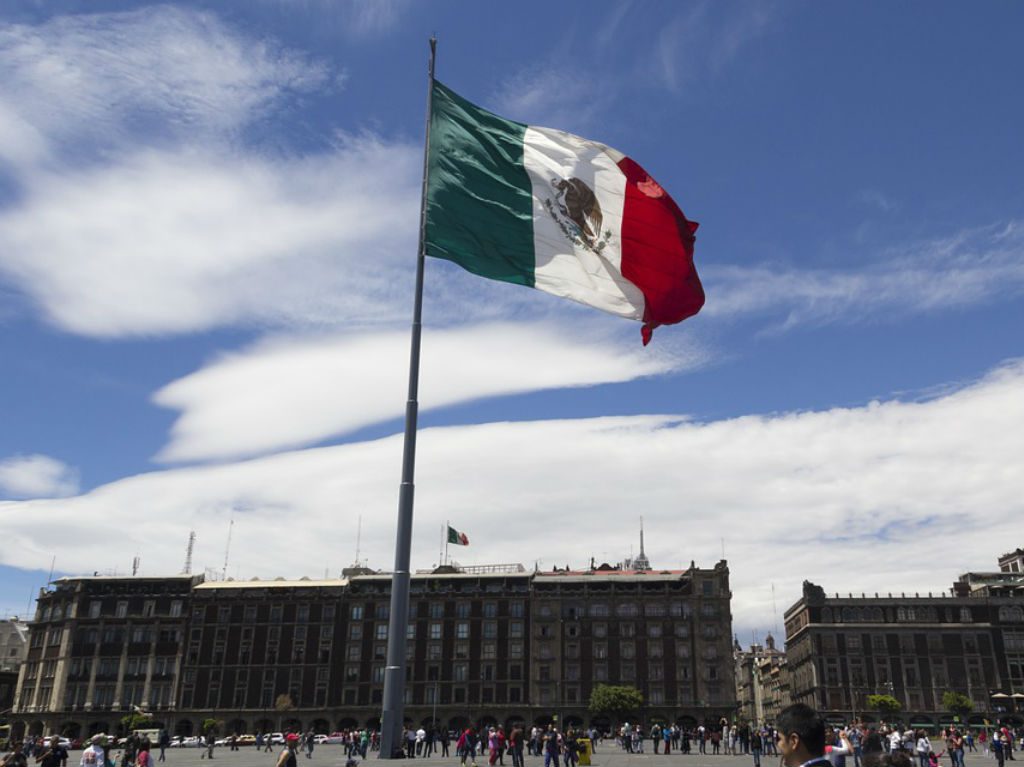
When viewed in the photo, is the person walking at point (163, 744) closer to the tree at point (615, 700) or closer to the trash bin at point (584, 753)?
the trash bin at point (584, 753)

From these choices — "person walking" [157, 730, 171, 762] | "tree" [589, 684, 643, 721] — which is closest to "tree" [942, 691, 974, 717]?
"tree" [589, 684, 643, 721]

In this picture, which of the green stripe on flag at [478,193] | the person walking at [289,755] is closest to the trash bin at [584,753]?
the person walking at [289,755]

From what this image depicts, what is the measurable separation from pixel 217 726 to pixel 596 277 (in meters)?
87.9

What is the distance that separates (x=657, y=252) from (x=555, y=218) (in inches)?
80.6

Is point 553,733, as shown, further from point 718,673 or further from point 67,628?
point 67,628

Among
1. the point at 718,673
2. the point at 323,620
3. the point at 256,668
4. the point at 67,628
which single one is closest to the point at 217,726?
the point at 256,668

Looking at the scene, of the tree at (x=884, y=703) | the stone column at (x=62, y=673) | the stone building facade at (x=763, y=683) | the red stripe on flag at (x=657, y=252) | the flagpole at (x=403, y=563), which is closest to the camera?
the flagpole at (x=403, y=563)

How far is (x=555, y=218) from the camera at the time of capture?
1702 cm

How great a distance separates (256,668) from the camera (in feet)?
312

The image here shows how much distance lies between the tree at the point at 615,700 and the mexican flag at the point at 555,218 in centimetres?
7675

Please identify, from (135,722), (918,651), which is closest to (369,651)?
(135,722)

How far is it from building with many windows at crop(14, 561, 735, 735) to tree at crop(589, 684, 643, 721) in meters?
2.55

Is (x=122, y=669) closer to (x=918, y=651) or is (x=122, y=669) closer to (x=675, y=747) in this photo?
(x=675, y=747)

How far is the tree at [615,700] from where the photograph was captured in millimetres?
86688
